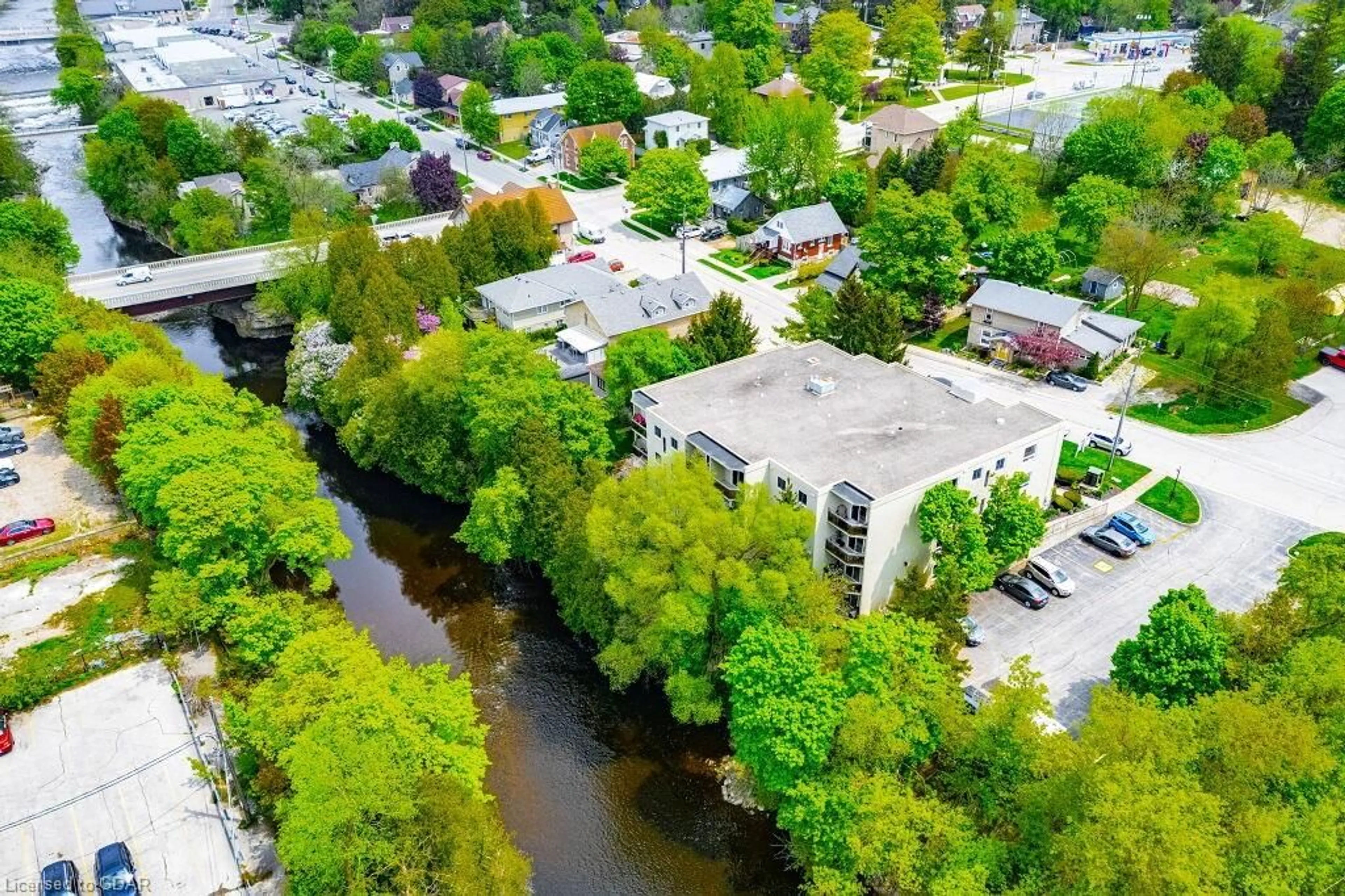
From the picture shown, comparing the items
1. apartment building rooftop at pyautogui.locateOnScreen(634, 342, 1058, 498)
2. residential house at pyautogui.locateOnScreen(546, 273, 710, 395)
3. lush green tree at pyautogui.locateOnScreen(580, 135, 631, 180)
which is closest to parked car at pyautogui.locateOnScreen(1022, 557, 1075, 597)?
apartment building rooftop at pyautogui.locateOnScreen(634, 342, 1058, 498)

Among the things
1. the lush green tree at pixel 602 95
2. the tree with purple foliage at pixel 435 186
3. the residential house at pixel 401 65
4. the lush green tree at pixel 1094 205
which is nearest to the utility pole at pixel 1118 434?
the lush green tree at pixel 1094 205

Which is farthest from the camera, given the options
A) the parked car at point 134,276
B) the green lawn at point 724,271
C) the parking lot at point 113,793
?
the green lawn at point 724,271

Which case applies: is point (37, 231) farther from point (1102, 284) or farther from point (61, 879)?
point (1102, 284)

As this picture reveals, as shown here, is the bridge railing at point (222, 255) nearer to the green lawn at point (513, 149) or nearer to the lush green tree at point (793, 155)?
the green lawn at point (513, 149)

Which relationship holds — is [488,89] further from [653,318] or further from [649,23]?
[653,318]

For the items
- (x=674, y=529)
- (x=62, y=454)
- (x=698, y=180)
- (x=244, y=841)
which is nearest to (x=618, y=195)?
(x=698, y=180)

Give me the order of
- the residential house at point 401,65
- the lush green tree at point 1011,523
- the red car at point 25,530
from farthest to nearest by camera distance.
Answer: the residential house at point 401,65
the red car at point 25,530
the lush green tree at point 1011,523

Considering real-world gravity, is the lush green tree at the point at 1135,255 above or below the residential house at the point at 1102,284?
above
